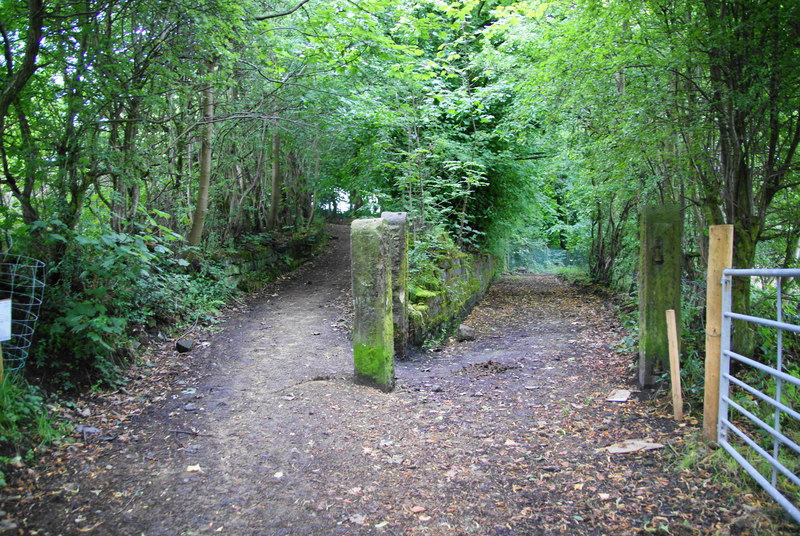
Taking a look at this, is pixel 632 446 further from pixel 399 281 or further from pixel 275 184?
pixel 275 184

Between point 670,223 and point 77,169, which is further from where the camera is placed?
point 77,169

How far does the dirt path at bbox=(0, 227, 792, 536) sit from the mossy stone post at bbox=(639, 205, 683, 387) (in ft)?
1.62

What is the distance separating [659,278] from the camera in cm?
416

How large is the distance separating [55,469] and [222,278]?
5.53m

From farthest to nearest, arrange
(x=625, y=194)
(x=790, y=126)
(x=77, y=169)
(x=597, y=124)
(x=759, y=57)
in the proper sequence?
1. (x=625, y=194)
2. (x=597, y=124)
3. (x=77, y=169)
4. (x=790, y=126)
5. (x=759, y=57)

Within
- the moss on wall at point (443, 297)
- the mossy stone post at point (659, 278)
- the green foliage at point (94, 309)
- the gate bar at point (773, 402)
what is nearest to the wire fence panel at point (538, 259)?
the moss on wall at point (443, 297)

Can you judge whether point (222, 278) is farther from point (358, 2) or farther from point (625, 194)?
point (625, 194)

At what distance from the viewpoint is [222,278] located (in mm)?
8414

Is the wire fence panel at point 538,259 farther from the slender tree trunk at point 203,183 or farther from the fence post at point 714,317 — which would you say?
the fence post at point 714,317

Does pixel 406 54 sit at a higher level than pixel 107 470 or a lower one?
higher

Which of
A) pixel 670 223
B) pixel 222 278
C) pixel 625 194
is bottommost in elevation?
pixel 222 278

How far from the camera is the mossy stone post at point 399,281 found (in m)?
6.46

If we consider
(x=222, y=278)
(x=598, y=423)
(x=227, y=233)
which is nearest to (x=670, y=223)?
(x=598, y=423)

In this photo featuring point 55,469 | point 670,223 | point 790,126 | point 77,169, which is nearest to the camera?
point 55,469
